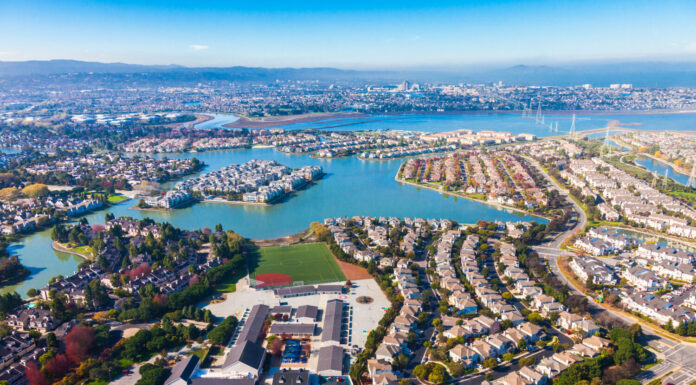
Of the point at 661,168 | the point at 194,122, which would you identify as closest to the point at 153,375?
the point at 661,168

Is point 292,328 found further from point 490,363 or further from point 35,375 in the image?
point 35,375

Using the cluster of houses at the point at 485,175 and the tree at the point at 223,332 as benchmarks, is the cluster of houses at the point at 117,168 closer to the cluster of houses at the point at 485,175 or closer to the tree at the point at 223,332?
the cluster of houses at the point at 485,175

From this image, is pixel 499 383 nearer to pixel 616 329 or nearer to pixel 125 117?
pixel 616 329

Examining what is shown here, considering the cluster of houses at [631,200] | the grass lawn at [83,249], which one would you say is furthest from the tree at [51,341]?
the cluster of houses at [631,200]

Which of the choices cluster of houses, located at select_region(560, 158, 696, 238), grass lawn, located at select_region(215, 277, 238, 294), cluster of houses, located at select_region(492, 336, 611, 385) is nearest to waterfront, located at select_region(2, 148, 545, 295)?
cluster of houses, located at select_region(560, 158, 696, 238)

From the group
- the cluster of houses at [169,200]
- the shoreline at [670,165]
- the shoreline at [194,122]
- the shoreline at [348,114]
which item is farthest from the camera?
the shoreline at [348,114]

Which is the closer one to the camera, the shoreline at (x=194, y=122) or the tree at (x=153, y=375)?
the tree at (x=153, y=375)

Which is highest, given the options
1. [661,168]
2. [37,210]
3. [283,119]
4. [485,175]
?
[283,119]
